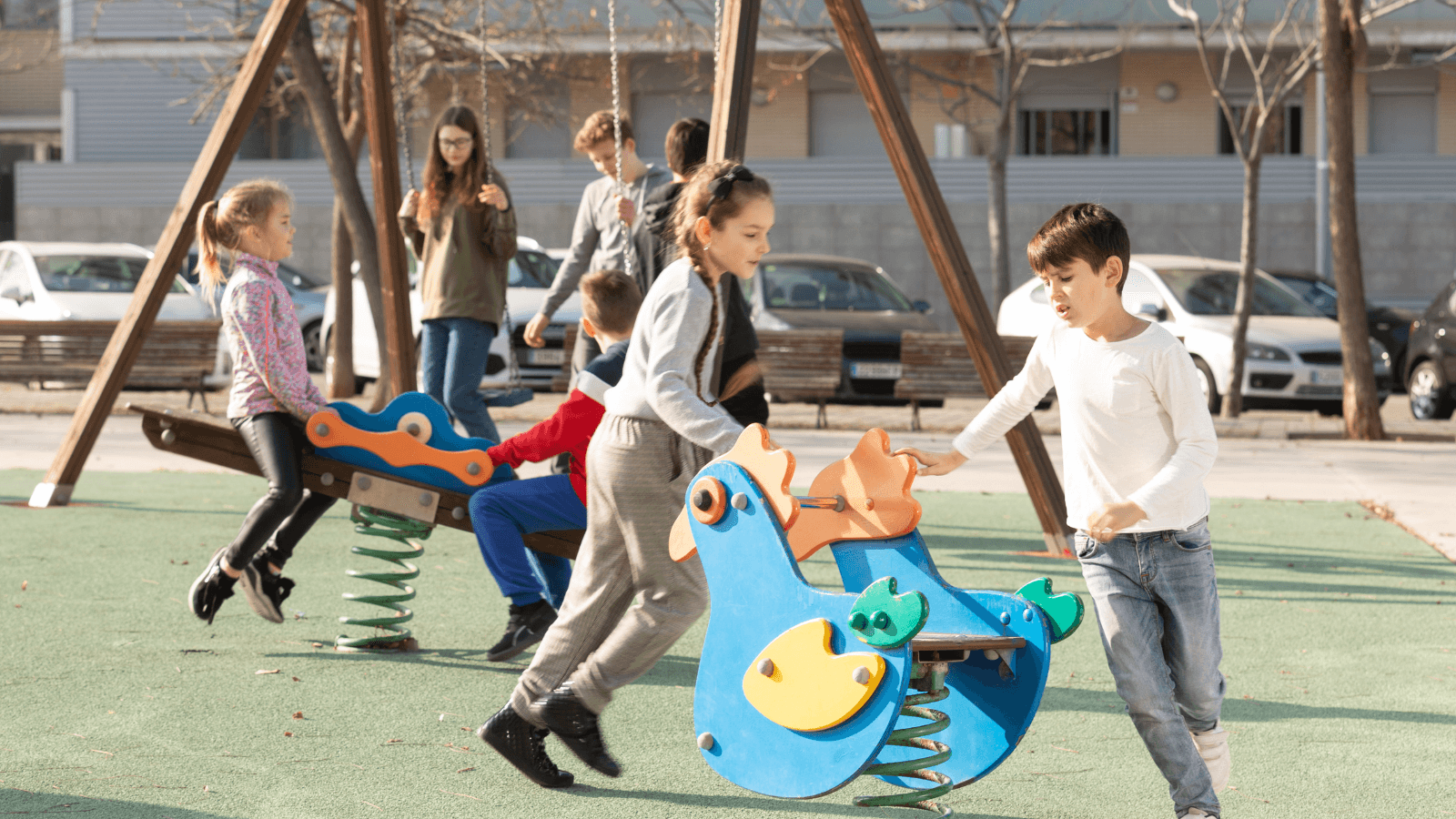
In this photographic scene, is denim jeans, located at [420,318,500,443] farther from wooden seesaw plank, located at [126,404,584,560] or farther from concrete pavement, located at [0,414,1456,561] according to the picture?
concrete pavement, located at [0,414,1456,561]

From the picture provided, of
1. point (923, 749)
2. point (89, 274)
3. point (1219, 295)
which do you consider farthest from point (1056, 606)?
point (89, 274)

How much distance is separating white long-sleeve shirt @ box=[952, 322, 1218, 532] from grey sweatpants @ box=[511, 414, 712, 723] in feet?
3.22

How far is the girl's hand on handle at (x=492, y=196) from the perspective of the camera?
7.10 metres

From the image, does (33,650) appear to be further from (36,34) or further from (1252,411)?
(36,34)

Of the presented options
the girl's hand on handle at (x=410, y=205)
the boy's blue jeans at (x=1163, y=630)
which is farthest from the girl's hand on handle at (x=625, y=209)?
the boy's blue jeans at (x=1163, y=630)

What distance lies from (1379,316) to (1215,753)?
54.9 feet

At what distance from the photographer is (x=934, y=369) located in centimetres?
1457

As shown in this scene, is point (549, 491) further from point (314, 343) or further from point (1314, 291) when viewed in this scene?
point (1314, 291)

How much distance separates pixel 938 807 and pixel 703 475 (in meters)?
0.98

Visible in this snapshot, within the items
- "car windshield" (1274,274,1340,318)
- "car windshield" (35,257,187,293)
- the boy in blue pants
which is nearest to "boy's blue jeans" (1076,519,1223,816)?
the boy in blue pants

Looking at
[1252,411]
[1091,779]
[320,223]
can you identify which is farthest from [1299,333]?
[320,223]

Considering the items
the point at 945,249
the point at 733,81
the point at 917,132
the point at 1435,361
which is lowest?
the point at 1435,361

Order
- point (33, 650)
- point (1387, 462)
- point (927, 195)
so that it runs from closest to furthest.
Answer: point (33, 650) → point (927, 195) → point (1387, 462)

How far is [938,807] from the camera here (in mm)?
3727
